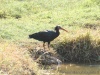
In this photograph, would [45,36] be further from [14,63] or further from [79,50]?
[14,63]

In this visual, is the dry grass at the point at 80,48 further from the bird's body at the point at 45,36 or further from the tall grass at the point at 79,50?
the bird's body at the point at 45,36

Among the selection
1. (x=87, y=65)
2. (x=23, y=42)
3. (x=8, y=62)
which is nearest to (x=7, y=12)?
(x=23, y=42)

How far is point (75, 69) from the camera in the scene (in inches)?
564

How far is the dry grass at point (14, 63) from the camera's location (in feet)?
36.1

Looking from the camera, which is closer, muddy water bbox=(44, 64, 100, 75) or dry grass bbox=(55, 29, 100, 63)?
muddy water bbox=(44, 64, 100, 75)

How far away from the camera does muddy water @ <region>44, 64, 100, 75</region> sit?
44.9 ft

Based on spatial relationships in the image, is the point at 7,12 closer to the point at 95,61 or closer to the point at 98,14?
the point at 98,14

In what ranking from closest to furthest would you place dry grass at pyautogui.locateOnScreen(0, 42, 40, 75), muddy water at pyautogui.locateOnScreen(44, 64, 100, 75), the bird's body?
dry grass at pyautogui.locateOnScreen(0, 42, 40, 75)
muddy water at pyautogui.locateOnScreen(44, 64, 100, 75)
the bird's body

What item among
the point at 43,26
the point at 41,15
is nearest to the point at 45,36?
the point at 43,26

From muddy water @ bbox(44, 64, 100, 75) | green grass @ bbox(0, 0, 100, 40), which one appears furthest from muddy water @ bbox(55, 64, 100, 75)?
green grass @ bbox(0, 0, 100, 40)

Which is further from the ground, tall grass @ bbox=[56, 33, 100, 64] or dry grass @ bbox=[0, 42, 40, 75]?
dry grass @ bbox=[0, 42, 40, 75]

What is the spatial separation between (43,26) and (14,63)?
6.47 meters

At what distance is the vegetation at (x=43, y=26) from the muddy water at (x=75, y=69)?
549 mm

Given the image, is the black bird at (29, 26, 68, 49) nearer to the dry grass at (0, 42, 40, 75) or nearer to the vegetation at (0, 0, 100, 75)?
the vegetation at (0, 0, 100, 75)
